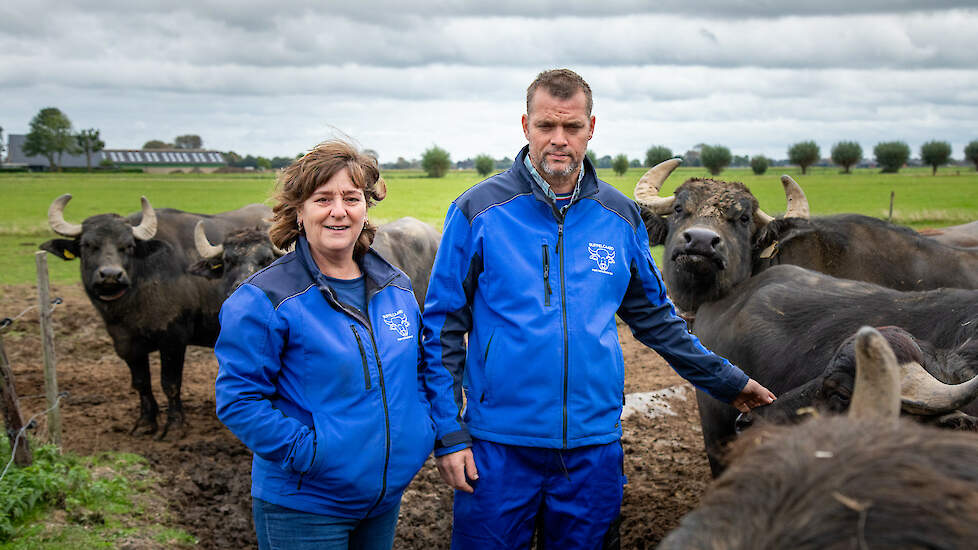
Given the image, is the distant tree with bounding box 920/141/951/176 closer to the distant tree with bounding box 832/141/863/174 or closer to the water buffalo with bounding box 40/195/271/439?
the distant tree with bounding box 832/141/863/174

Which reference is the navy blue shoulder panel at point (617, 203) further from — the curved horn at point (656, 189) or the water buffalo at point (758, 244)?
the curved horn at point (656, 189)

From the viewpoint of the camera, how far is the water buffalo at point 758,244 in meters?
4.91

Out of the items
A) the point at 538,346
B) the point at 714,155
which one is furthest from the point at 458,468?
the point at 714,155

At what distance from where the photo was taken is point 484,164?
97.8 metres

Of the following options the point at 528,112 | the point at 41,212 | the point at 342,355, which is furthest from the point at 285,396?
the point at 41,212

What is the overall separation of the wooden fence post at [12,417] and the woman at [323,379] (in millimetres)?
3028

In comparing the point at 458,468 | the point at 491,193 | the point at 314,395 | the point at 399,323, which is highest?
the point at 491,193

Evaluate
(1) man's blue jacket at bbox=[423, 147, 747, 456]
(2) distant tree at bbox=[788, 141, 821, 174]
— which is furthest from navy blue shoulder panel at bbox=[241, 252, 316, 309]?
(2) distant tree at bbox=[788, 141, 821, 174]

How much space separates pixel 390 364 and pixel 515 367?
53cm

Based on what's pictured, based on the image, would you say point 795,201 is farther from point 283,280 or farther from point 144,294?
point 144,294

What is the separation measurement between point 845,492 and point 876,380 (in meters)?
0.39

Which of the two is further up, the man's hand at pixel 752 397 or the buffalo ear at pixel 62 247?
the buffalo ear at pixel 62 247

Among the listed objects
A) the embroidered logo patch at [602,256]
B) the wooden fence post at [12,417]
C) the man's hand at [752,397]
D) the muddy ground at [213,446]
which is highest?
the embroidered logo patch at [602,256]

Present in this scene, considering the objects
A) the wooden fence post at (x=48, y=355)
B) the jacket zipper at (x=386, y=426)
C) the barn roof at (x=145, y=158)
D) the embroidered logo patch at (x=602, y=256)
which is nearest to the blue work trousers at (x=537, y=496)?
the jacket zipper at (x=386, y=426)
